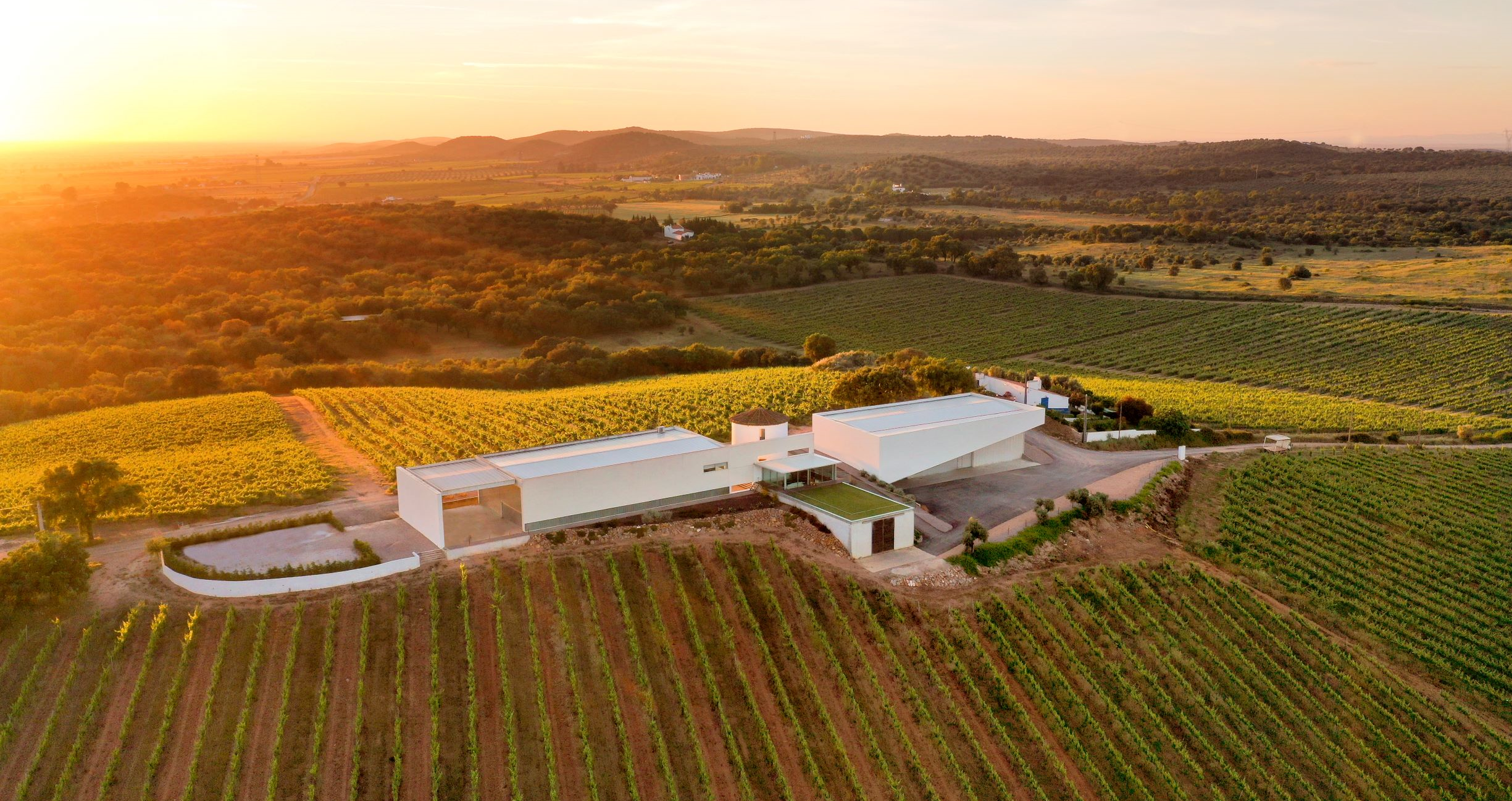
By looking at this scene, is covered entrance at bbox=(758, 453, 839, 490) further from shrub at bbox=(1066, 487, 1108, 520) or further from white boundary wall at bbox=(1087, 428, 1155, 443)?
white boundary wall at bbox=(1087, 428, 1155, 443)

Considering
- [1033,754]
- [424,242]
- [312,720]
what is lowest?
[1033,754]

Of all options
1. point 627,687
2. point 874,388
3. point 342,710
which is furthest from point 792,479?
point 342,710

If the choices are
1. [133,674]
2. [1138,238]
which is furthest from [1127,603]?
[1138,238]

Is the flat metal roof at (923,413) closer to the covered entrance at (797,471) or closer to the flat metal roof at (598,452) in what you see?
the covered entrance at (797,471)

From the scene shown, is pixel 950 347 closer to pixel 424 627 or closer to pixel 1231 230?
pixel 424 627

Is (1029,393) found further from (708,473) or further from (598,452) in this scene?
(598,452)

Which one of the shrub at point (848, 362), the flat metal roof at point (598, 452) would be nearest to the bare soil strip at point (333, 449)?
the flat metal roof at point (598, 452)
